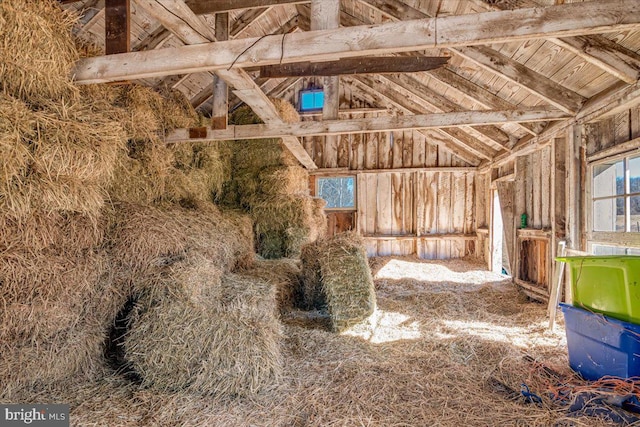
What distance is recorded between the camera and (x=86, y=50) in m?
3.29

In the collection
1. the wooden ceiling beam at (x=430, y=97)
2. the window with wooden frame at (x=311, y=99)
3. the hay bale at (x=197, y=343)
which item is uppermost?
the window with wooden frame at (x=311, y=99)

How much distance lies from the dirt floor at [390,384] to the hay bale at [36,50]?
7.13 feet

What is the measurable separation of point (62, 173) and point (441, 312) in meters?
4.52

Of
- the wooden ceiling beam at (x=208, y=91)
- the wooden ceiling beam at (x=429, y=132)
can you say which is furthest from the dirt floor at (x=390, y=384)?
the wooden ceiling beam at (x=429, y=132)

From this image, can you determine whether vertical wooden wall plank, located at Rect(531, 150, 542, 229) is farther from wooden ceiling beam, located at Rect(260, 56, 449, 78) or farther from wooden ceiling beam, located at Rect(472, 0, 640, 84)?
wooden ceiling beam, located at Rect(260, 56, 449, 78)

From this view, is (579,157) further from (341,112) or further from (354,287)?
(341,112)

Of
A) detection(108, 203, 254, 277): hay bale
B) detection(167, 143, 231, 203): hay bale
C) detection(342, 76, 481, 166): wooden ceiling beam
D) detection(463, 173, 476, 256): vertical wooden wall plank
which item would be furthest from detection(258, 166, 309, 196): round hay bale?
detection(463, 173, 476, 256): vertical wooden wall plank

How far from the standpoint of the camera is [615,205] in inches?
153

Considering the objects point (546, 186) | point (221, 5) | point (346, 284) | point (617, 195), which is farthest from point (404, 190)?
point (221, 5)

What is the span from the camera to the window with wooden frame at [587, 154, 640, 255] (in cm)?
358

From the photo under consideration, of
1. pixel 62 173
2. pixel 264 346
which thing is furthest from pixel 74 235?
pixel 264 346

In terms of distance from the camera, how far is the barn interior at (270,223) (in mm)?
2363

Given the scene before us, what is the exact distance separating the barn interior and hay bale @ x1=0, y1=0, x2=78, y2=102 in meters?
0.01

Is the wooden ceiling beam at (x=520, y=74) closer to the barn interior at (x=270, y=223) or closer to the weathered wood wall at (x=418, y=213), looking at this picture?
the barn interior at (x=270, y=223)
